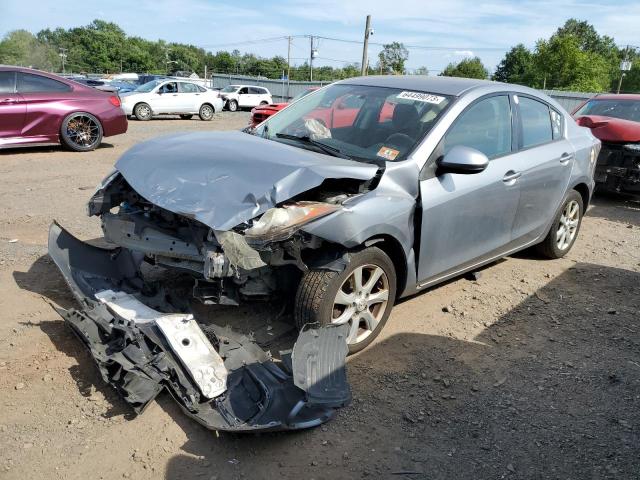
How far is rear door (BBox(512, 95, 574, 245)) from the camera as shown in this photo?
14.9ft

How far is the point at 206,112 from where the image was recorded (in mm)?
21109

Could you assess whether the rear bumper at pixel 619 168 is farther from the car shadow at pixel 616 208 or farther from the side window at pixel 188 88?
the side window at pixel 188 88

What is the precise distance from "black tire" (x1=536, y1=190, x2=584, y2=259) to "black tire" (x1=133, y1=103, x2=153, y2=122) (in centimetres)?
1680

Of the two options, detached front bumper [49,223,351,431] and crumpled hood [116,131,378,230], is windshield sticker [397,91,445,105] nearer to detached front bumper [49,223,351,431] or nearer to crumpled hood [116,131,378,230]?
crumpled hood [116,131,378,230]

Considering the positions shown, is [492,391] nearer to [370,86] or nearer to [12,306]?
Answer: [370,86]

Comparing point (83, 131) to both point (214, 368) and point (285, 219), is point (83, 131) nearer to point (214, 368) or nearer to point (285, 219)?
point (285, 219)

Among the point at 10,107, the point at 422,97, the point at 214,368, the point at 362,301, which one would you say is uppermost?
the point at 422,97

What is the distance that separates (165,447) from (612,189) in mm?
7760

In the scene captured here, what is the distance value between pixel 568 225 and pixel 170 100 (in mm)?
17231

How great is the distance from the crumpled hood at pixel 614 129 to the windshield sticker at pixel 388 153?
5334mm

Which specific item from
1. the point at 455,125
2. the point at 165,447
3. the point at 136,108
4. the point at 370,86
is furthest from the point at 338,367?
the point at 136,108

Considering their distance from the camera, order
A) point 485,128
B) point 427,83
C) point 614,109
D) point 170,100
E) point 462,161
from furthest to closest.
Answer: point 170,100, point 614,109, point 427,83, point 485,128, point 462,161

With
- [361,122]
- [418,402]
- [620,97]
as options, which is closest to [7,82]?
[361,122]

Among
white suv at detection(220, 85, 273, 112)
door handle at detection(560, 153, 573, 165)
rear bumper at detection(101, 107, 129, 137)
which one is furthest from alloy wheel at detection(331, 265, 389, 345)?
white suv at detection(220, 85, 273, 112)
